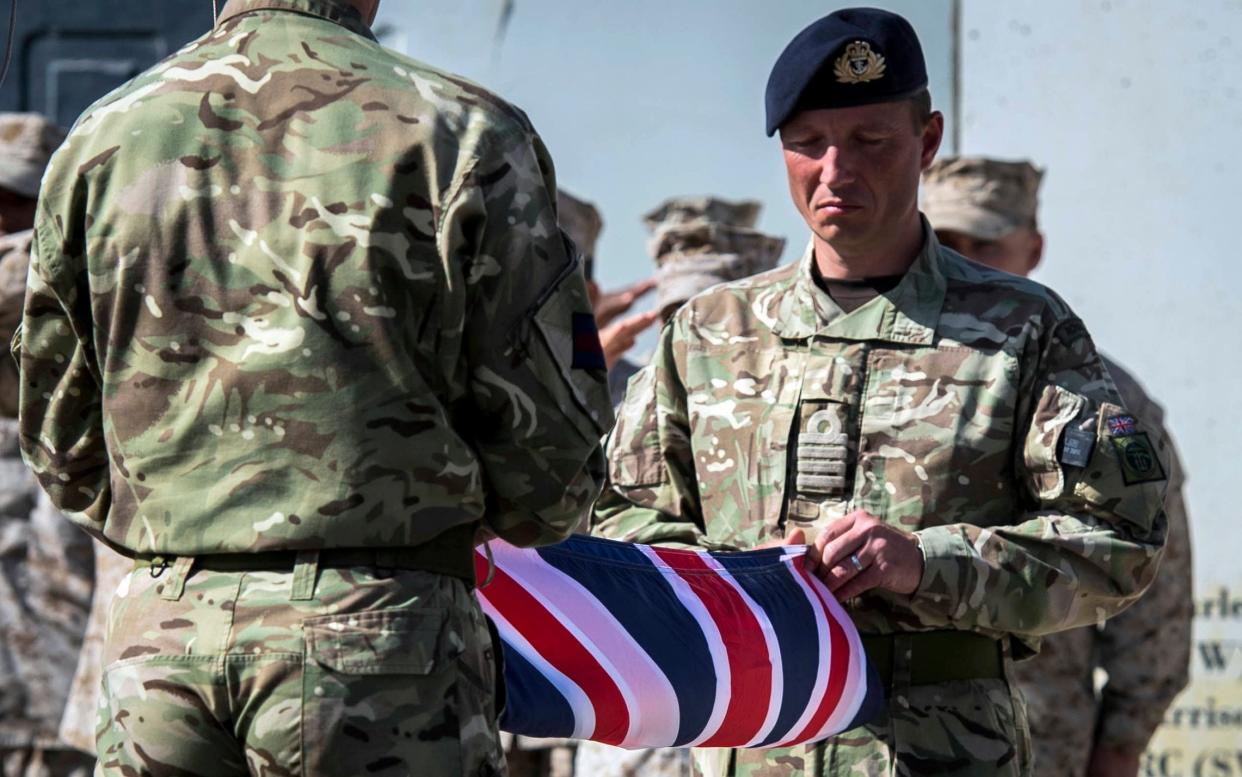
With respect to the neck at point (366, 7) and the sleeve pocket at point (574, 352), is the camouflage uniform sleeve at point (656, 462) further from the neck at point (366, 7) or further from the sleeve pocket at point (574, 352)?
the neck at point (366, 7)

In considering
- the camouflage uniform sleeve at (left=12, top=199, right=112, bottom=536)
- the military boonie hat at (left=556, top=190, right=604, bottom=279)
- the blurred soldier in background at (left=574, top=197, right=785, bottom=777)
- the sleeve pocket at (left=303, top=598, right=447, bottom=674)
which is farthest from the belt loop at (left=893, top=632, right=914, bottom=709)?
the military boonie hat at (left=556, top=190, right=604, bottom=279)

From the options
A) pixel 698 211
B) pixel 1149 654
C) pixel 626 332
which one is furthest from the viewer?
pixel 698 211

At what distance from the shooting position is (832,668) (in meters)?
3.28

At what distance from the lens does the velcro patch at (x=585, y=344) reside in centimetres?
266

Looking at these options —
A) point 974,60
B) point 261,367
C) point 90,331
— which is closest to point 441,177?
point 261,367

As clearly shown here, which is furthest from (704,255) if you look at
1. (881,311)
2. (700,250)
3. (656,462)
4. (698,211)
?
(881,311)

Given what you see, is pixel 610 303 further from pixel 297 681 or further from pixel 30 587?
pixel 297 681

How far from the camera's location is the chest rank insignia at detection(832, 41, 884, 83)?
345cm

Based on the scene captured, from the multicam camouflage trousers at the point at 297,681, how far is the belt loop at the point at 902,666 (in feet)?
3.23

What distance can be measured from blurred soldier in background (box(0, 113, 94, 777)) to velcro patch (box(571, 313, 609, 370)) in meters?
3.67

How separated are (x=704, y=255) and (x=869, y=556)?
9.72 ft

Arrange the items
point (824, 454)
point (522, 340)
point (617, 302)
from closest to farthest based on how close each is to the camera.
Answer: point (522, 340) → point (824, 454) → point (617, 302)

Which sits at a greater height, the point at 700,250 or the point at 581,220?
the point at 700,250

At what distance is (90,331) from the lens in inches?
106
